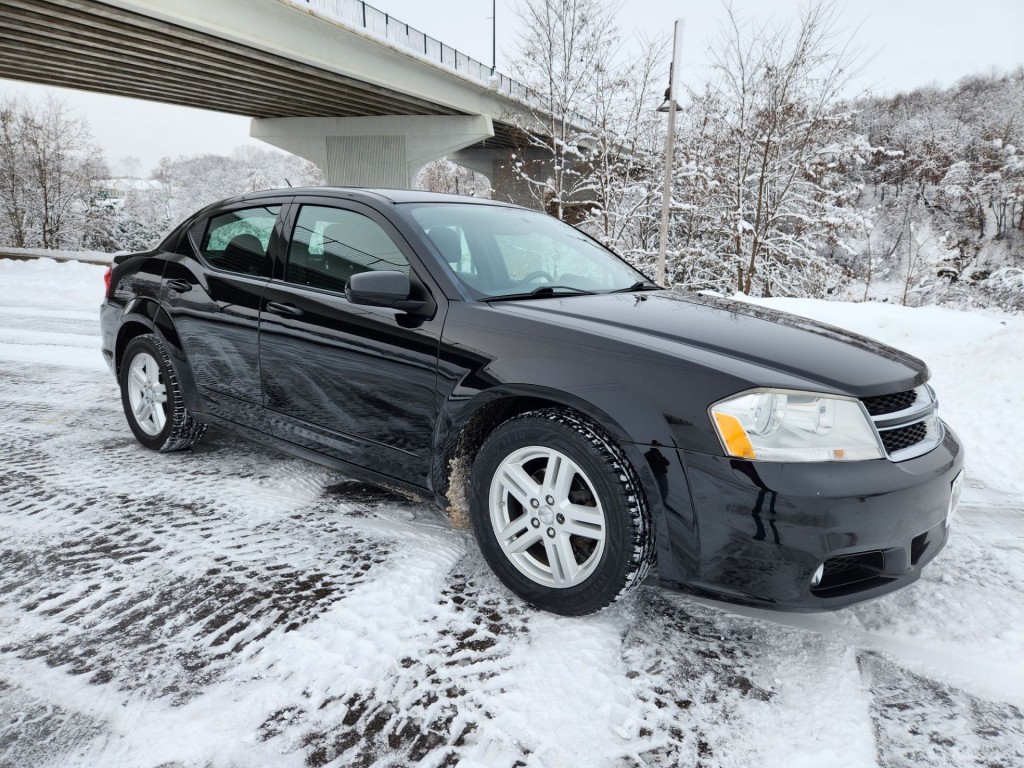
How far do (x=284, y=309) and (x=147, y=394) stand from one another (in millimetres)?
1481

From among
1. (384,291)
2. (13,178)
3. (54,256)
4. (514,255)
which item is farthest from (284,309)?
(13,178)

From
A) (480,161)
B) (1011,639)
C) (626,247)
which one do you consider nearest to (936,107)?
(480,161)

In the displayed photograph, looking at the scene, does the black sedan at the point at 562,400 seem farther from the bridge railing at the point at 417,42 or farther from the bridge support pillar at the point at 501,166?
the bridge support pillar at the point at 501,166

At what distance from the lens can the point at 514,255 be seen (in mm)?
3301

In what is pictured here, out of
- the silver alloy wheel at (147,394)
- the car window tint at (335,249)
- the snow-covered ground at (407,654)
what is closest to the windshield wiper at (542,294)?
the car window tint at (335,249)

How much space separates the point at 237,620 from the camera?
2.44 metres

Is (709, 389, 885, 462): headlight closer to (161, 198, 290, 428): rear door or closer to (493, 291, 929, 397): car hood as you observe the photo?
(493, 291, 929, 397): car hood

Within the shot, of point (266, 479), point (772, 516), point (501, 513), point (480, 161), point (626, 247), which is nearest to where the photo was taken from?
point (772, 516)

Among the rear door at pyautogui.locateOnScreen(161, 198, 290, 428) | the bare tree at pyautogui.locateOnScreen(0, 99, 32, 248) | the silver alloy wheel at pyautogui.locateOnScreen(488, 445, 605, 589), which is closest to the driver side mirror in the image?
the silver alloy wheel at pyautogui.locateOnScreen(488, 445, 605, 589)

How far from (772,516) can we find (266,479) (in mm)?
2823

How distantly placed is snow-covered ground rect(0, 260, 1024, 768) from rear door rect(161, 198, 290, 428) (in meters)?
0.56

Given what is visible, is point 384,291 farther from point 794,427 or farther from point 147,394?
point 147,394

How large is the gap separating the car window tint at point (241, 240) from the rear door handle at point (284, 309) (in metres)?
0.22

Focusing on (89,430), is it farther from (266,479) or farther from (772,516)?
(772,516)
